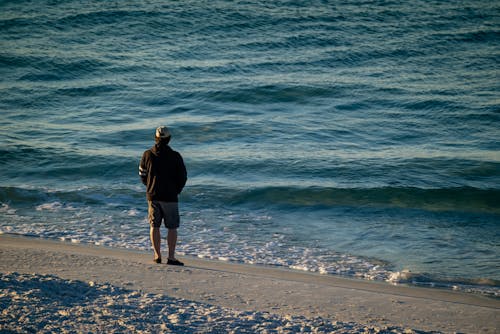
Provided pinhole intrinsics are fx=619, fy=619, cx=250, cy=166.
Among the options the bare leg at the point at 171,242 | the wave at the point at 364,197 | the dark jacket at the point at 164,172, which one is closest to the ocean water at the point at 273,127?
the wave at the point at 364,197

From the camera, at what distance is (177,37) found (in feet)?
91.1

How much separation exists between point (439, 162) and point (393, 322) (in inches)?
372

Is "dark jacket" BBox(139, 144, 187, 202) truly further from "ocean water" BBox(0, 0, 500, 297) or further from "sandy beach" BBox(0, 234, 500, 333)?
"ocean water" BBox(0, 0, 500, 297)

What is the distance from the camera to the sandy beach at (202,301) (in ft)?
15.9

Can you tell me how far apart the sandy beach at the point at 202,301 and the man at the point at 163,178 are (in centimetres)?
57

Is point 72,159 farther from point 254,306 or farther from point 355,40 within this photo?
point 355,40

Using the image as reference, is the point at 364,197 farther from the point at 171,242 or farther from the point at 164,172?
the point at 164,172

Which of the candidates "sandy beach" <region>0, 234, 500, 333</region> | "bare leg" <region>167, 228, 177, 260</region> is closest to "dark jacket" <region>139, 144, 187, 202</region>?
"bare leg" <region>167, 228, 177, 260</region>

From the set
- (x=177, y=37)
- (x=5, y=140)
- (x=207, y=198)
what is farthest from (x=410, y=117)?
(x=177, y=37)

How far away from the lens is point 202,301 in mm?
5535

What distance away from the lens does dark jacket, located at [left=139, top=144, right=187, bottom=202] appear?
686cm

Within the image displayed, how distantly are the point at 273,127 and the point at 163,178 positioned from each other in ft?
34.2

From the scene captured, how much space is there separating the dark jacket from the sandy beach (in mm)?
811

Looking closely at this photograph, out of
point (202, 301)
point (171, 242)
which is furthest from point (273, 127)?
point (202, 301)
